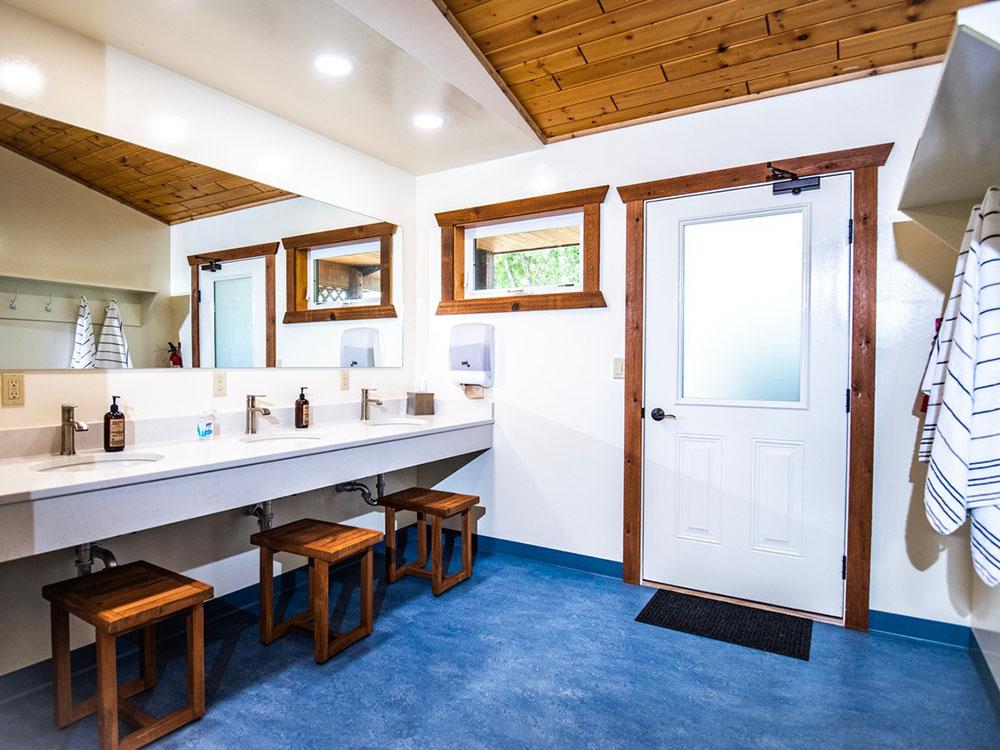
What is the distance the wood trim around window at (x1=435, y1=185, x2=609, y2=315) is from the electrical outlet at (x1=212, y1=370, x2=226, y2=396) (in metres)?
1.38

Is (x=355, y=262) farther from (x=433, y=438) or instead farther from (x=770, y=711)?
(x=770, y=711)

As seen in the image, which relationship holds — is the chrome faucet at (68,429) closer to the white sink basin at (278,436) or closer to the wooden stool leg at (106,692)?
the white sink basin at (278,436)

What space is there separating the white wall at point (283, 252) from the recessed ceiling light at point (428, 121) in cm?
62

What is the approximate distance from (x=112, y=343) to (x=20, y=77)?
0.89 meters

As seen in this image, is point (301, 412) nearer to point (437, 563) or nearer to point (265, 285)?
point (265, 285)

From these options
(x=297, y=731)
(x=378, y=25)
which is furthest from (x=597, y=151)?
(x=297, y=731)

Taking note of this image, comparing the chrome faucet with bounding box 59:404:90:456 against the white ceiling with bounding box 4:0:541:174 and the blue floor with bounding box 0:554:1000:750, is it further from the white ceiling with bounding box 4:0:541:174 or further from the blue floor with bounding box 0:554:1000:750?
the white ceiling with bounding box 4:0:541:174

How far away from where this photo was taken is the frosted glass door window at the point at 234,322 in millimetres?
2486

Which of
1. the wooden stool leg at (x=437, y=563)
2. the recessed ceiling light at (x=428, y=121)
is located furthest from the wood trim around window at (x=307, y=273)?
the wooden stool leg at (x=437, y=563)

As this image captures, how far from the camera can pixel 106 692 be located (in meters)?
1.55

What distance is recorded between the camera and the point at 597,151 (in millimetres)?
3002

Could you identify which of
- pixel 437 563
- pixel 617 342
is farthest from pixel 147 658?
pixel 617 342

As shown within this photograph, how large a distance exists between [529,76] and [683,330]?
4.53ft

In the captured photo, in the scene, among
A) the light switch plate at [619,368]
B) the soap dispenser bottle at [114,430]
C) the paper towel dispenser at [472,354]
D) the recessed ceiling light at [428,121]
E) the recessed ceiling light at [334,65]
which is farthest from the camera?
the paper towel dispenser at [472,354]
